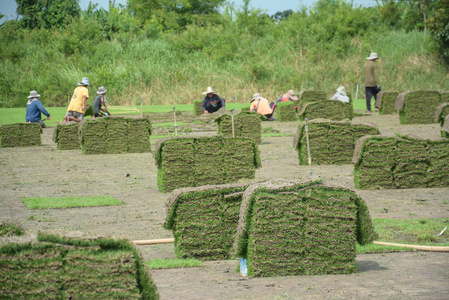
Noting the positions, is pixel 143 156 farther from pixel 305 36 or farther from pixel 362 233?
pixel 305 36

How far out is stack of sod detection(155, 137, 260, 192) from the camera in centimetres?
1318

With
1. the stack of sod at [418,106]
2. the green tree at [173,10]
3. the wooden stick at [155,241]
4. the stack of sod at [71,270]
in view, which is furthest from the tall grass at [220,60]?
the stack of sod at [71,270]

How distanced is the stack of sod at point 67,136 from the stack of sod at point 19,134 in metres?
1.58

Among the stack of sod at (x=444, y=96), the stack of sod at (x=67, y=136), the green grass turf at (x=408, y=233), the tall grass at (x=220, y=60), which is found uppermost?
the tall grass at (x=220, y=60)

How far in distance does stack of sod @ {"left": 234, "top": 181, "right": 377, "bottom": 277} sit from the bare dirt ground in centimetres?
17

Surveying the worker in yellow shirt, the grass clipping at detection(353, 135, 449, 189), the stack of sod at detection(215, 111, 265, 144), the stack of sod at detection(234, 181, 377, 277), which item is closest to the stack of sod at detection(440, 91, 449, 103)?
the stack of sod at detection(215, 111, 265, 144)

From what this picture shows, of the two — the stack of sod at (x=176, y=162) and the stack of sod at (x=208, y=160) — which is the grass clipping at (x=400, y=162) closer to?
the stack of sod at (x=208, y=160)

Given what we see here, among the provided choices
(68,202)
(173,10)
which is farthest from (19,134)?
(173,10)

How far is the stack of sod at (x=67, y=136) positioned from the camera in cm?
2194

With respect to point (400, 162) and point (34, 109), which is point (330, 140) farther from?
point (34, 109)

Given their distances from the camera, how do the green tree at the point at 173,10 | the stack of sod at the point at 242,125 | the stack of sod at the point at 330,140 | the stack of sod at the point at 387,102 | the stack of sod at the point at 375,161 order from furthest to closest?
the green tree at the point at 173,10 → the stack of sod at the point at 387,102 → the stack of sod at the point at 242,125 → the stack of sod at the point at 330,140 → the stack of sod at the point at 375,161

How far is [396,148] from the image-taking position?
13.1 m

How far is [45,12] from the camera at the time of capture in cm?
6800

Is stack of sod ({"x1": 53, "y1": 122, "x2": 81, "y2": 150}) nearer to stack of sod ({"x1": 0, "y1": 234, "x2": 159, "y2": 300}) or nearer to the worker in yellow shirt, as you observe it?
the worker in yellow shirt
